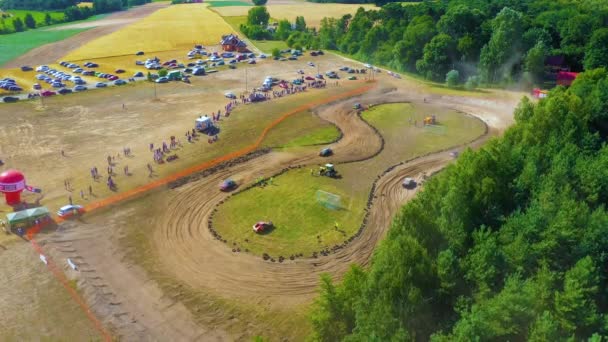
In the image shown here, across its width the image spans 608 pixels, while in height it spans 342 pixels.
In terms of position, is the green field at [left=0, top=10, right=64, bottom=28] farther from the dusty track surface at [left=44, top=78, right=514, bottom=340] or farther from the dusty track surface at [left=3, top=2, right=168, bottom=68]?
the dusty track surface at [left=44, top=78, right=514, bottom=340]

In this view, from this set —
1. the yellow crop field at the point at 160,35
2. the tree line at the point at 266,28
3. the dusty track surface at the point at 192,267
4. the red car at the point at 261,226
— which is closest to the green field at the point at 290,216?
the red car at the point at 261,226

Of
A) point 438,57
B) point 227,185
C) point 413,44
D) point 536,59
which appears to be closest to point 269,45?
point 413,44

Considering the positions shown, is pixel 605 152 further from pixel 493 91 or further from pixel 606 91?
pixel 493 91

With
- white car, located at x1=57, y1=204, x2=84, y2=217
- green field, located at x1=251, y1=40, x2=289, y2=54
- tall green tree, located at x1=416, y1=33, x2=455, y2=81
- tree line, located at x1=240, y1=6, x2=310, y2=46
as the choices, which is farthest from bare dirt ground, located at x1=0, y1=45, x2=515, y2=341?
tree line, located at x1=240, y1=6, x2=310, y2=46

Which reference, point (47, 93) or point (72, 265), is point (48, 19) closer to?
point (47, 93)

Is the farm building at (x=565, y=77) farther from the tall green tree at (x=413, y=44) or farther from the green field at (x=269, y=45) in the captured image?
the green field at (x=269, y=45)

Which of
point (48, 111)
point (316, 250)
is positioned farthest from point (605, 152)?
point (48, 111)
